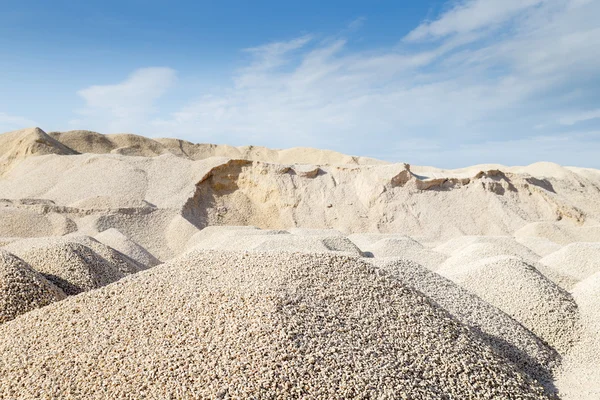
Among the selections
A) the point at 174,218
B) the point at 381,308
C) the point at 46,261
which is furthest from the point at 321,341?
the point at 174,218

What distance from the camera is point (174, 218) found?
35.0 ft

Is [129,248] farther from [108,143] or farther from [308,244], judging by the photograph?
[108,143]

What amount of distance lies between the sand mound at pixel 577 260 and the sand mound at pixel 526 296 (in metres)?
1.73

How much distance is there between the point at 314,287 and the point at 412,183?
10.3m

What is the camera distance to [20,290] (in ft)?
11.8

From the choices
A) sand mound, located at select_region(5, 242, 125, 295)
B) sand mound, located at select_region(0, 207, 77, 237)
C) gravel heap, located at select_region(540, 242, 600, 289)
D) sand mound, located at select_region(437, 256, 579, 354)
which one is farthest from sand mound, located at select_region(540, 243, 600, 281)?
sand mound, located at select_region(0, 207, 77, 237)

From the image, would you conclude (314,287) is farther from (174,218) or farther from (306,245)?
(174,218)

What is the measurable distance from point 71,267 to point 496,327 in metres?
3.73

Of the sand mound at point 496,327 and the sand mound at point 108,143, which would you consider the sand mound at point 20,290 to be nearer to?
the sand mound at point 496,327

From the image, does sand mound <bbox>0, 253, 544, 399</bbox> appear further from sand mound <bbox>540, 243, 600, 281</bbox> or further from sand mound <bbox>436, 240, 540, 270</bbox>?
sand mound <bbox>540, 243, 600, 281</bbox>

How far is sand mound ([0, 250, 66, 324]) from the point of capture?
3461 mm

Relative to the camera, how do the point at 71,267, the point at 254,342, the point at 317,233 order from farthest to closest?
the point at 317,233 → the point at 71,267 → the point at 254,342

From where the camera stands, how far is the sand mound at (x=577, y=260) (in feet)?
20.9

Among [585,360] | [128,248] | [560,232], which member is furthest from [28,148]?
[585,360]
